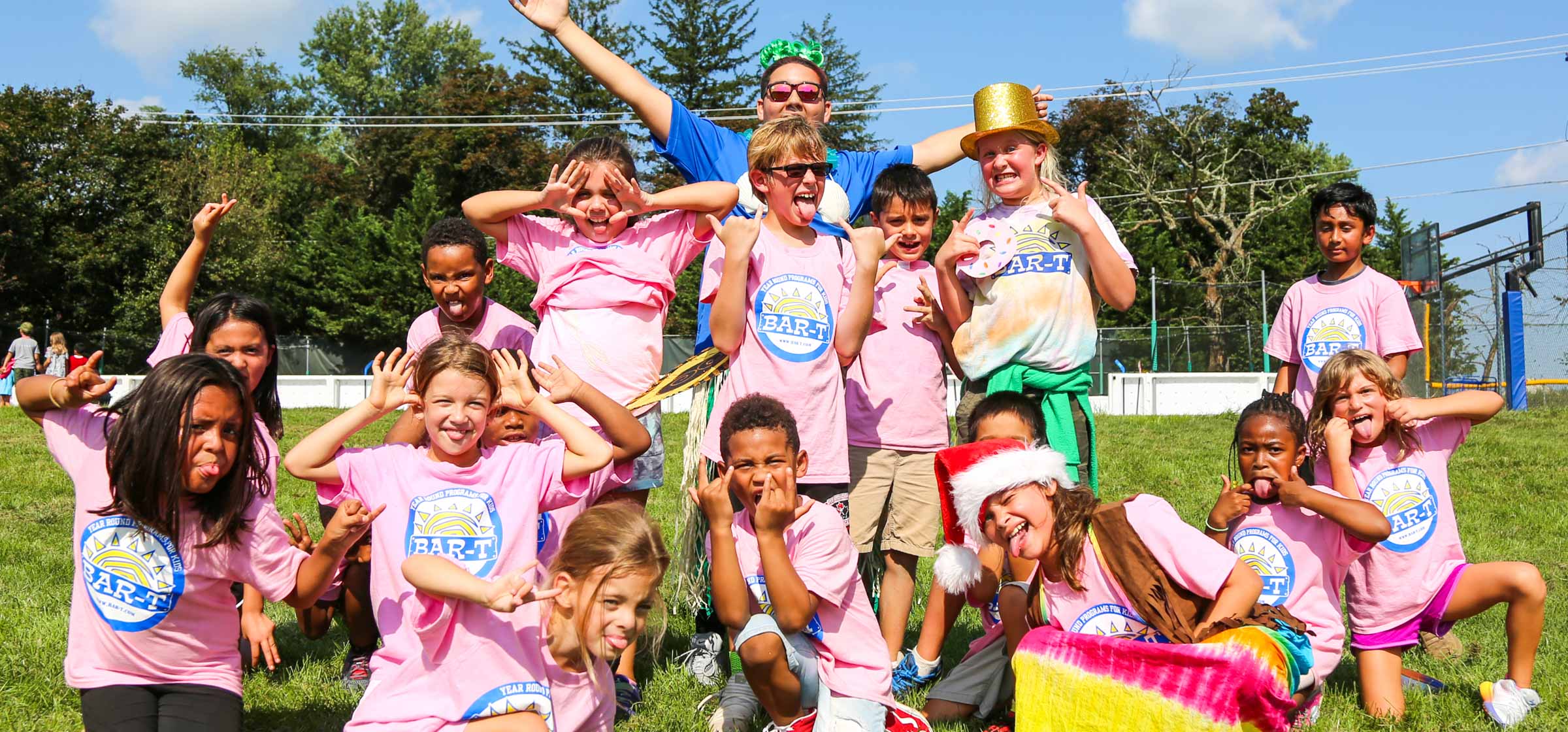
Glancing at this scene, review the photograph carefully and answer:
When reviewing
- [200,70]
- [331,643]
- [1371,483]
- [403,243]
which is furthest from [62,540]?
[200,70]

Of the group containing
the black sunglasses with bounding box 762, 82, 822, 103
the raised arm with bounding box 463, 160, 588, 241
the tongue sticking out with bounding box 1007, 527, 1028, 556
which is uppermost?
the black sunglasses with bounding box 762, 82, 822, 103

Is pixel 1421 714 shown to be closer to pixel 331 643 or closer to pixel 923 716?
pixel 923 716

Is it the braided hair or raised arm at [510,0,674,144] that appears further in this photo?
raised arm at [510,0,674,144]

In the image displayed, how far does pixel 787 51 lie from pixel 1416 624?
3671mm

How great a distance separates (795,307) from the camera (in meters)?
4.24

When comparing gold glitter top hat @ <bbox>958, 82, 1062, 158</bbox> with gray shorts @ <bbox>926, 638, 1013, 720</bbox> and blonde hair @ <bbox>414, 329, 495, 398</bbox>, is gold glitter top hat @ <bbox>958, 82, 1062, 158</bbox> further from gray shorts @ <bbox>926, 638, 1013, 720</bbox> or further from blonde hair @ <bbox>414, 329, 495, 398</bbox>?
blonde hair @ <bbox>414, 329, 495, 398</bbox>

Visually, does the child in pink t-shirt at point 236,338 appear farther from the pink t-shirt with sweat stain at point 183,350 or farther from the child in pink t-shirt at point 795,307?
the child in pink t-shirt at point 795,307

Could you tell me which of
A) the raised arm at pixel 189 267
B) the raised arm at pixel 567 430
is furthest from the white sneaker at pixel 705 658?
the raised arm at pixel 189 267

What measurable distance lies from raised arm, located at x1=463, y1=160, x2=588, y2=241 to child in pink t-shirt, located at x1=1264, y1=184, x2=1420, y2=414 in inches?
119

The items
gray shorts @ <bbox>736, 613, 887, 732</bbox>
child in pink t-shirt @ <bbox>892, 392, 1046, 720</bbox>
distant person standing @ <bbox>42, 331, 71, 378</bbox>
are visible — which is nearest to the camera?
gray shorts @ <bbox>736, 613, 887, 732</bbox>

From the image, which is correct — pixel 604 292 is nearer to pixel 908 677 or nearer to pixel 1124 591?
pixel 908 677

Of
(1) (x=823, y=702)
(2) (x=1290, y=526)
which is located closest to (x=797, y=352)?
(1) (x=823, y=702)

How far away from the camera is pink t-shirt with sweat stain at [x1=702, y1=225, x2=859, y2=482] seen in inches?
165

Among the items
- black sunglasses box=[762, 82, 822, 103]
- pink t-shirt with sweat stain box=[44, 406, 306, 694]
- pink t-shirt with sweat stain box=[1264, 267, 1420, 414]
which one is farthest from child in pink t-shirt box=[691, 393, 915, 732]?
pink t-shirt with sweat stain box=[1264, 267, 1420, 414]
